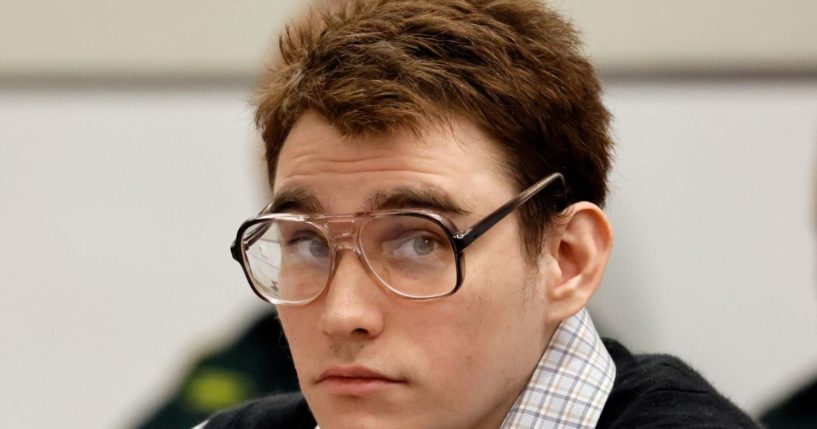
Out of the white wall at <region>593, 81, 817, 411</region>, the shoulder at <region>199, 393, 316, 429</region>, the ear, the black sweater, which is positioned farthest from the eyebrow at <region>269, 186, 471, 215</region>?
the white wall at <region>593, 81, 817, 411</region>

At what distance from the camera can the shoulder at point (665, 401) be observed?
4.60 feet

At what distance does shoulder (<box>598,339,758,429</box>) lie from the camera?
1.40m

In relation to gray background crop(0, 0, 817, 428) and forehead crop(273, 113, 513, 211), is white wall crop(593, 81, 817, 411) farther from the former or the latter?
forehead crop(273, 113, 513, 211)

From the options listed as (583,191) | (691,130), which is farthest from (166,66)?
(583,191)

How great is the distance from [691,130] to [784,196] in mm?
257

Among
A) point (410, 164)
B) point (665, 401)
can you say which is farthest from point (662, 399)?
point (410, 164)

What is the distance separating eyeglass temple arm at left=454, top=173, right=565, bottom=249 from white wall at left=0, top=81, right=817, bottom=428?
1.33 meters

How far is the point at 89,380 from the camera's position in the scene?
288 cm

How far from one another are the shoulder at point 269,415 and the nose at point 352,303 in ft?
1.45

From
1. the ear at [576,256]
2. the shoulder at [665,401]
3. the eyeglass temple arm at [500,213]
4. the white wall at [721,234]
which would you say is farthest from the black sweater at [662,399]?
the white wall at [721,234]

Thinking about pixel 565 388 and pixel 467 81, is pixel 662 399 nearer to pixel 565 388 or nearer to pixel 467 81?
pixel 565 388

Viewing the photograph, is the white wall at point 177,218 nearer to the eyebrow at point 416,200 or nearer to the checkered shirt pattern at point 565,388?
the checkered shirt pattern at point 565,388

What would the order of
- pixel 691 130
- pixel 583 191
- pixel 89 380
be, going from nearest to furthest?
pixel 583 191 → pixel 691 130 → pixel 89 380

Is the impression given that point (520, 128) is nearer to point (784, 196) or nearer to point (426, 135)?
point (426, 135)
